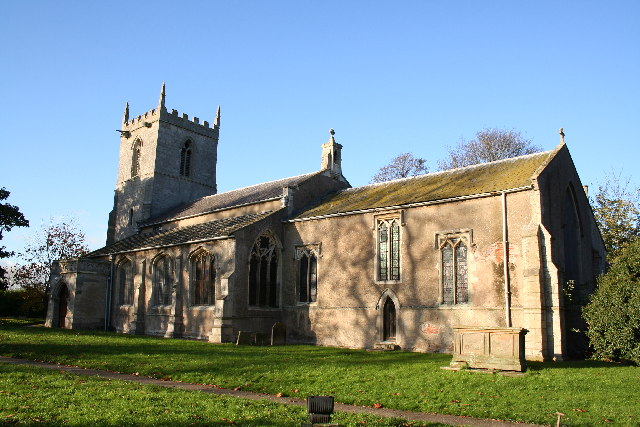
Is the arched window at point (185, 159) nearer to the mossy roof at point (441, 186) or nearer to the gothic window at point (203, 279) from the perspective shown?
the gothic window at point (203, 279)

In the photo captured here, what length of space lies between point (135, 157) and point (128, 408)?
40.3 metres

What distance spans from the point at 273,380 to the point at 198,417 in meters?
4.81

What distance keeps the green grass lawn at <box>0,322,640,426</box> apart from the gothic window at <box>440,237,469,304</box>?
2675mm

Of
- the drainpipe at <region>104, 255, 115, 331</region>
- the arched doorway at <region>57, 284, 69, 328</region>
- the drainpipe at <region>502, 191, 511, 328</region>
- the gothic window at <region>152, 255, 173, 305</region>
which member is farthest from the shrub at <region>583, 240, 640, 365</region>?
the arched doorway at <region>57, 284, 69, 328</region>

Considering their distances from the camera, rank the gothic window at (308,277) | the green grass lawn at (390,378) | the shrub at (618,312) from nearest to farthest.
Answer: the green grass lawn at (390,378), the shrub at (618,312), the gothic window at (308,277)

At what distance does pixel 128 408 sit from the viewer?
9.88 meters

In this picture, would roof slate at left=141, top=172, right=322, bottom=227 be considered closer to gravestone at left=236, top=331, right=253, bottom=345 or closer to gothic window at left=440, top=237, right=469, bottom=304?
gravestone at left=236, top=331, right=253, bottom=345

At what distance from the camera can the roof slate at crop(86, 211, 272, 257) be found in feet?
96.8

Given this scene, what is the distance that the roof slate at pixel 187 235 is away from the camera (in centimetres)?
2950

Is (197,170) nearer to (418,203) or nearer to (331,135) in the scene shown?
(331,135)

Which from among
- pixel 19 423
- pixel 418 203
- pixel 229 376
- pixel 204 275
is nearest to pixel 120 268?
pixel 204 275

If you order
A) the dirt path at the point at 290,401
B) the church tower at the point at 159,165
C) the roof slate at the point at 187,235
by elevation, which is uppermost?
the church tower at the point at 159,165

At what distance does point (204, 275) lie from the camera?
29609mm

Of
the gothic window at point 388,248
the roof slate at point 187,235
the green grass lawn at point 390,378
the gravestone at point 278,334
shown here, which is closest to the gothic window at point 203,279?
the roof slate at point 187,235
